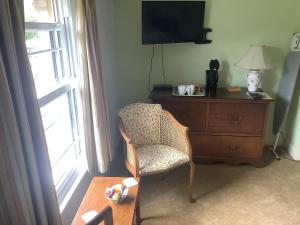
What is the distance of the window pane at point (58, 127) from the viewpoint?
1.71 meters

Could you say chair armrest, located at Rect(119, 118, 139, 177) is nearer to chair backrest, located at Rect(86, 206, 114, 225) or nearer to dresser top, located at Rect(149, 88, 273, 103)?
dresser top, located at Rect(149, 88, 273, 103)

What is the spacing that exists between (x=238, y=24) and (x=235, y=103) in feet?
2.89

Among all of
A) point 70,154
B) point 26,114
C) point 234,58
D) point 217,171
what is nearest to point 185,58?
point 234,58

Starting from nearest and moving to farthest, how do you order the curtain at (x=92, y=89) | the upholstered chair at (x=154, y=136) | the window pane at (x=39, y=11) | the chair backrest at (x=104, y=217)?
the chair backrest at (x=104, y=217) < the window pane at (x=39, y=11) < the curtain at (x=92, y=89) < the upholstered chair at (x=154, y=136)

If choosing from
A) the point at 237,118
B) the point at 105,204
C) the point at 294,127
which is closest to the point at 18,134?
the point at 105,204

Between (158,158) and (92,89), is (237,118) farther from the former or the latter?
(92,89)

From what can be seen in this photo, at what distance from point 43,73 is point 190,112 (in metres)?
1.47

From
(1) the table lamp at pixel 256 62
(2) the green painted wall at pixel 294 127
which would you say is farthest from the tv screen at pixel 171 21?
(2) the green painted wall at pixel 294 127

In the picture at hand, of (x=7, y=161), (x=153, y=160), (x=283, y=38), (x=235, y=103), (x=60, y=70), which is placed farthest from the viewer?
(x=283, y=38)

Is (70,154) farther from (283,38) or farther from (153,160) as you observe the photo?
(283,38)

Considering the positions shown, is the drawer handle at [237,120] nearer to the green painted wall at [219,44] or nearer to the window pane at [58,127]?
the green painted wall at [219,44]

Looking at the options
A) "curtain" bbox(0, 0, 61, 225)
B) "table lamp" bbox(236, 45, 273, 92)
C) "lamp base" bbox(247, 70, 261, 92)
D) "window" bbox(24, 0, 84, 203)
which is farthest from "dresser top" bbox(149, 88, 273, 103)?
"curtain" bbox(0, 0, 61, 225)

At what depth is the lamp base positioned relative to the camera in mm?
2605

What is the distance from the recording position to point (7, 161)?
826 millimetres
